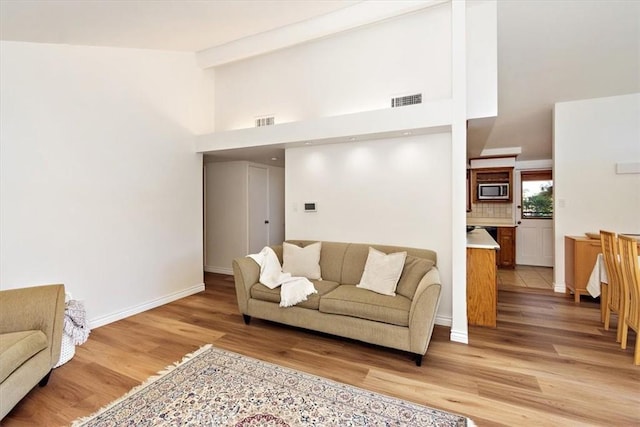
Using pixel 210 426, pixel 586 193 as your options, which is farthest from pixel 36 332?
pixel 586 193

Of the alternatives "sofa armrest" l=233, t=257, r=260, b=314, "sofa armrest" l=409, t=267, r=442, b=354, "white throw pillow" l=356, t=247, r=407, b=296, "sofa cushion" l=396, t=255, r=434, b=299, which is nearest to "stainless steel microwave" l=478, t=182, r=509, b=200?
"sofa cushion" l=396, t=255, r=434, b=299

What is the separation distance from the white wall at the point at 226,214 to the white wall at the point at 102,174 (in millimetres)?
1025

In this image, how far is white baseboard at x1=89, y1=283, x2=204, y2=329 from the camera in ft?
10.9

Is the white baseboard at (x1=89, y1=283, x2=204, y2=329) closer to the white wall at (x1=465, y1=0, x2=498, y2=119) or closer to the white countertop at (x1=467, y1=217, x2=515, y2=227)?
the white wall at (x1=465, y1=0, x2=498, y2=119)

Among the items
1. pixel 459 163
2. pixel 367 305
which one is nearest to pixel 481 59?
pixel 459 163

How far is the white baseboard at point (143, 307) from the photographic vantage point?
332cm

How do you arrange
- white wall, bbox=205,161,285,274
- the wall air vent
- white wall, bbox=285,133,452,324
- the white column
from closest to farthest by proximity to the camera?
the white column < white wall, bbox=285,133,452,324 < the wall air vent < white wall, bbox=205,161,285,274

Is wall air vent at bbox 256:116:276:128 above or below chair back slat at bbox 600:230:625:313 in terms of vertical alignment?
above

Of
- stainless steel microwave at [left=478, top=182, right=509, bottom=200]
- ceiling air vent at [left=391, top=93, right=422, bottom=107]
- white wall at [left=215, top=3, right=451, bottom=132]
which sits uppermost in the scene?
white wall at [left=215, top=3, right=451, bottom=132]

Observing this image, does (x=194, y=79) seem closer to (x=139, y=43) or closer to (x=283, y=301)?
(x=139, y=43)

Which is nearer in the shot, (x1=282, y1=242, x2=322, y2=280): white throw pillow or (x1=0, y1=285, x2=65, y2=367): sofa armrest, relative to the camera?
(x1=0, y1=285, x2=65, y2=367): sofa armrest

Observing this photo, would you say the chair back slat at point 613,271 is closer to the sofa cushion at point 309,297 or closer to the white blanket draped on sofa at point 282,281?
the sofa cushion at point 309,297

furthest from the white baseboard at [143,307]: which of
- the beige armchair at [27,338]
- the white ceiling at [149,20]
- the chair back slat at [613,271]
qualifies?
the chair back slat at [613,271]

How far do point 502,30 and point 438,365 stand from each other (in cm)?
374
